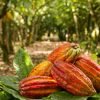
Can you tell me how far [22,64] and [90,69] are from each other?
38cm

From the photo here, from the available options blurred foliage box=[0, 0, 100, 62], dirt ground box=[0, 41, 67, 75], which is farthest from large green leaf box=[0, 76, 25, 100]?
dirt ground box=[0, 41, 67, 75]

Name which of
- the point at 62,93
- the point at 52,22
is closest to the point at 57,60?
the point at 62,93

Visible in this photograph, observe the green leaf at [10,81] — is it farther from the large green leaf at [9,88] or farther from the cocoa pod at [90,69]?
the cocoa pod at [90,69]

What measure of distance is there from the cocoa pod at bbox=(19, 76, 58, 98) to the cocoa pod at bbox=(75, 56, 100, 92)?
159 millimetres

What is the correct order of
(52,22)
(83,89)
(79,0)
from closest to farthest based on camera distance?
1. (83,89)
2. (79,0)
3. (52,22)

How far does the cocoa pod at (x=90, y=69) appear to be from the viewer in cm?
163

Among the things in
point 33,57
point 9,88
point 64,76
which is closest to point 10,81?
point 9,88

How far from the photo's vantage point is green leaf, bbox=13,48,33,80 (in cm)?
182

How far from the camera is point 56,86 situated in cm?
161

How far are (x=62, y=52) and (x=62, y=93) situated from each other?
0.73ft

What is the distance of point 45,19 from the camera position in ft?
134

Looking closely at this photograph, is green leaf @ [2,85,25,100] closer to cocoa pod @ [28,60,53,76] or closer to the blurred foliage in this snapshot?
cocoa pod @ [28,60,53,76]

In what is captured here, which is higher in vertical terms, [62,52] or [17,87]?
[62,52]

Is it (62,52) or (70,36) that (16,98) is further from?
(70,36)
